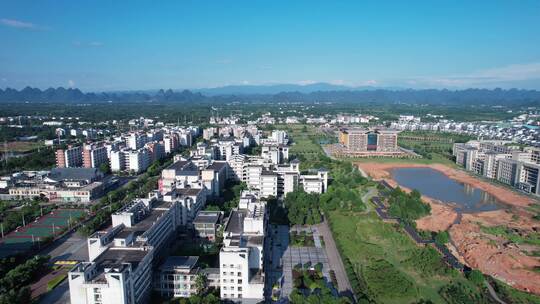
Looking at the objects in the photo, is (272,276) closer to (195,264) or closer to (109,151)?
(195,264)

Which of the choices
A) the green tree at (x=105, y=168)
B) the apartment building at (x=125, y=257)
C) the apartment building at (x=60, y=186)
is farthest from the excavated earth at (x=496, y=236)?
the green tree at (x=105, y=168)

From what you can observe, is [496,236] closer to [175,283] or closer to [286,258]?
[286,258]

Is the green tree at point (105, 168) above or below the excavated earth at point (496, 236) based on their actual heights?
above

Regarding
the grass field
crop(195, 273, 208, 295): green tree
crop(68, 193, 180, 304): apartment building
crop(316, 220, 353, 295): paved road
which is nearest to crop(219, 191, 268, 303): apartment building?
crop(195, 273, 208, 295): green tree

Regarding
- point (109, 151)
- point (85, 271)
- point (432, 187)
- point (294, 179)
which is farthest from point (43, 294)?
point (432, 187)

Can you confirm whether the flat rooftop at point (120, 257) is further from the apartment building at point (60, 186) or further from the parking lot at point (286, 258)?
the apartment building at point (60, 186)

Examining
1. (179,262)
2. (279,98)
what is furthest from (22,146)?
(279,98)
